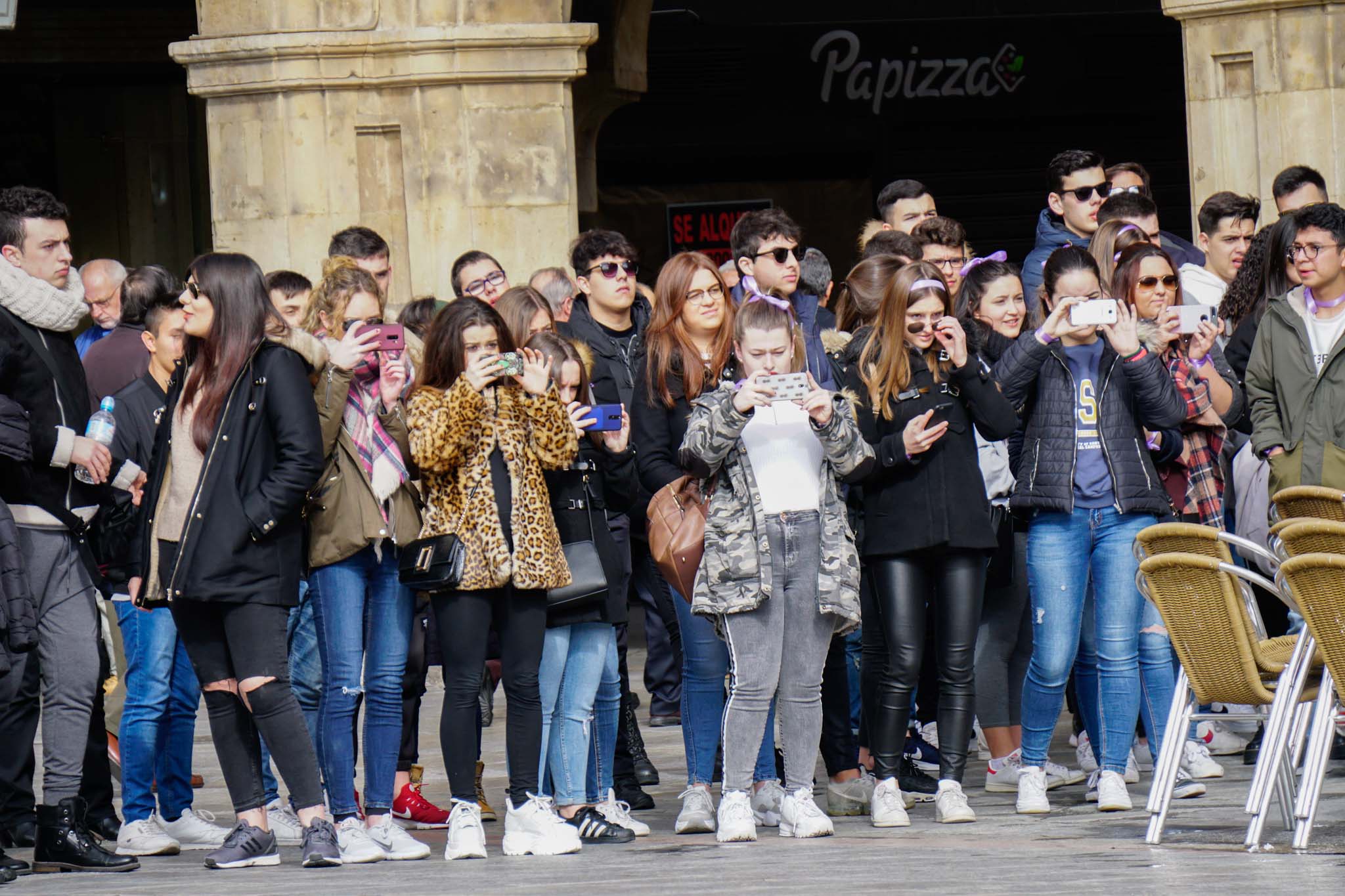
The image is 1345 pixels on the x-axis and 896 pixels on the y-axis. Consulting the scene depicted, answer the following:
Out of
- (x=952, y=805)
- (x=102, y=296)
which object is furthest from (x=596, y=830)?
(x=102, y=296)

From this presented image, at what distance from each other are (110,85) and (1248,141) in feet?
34.8

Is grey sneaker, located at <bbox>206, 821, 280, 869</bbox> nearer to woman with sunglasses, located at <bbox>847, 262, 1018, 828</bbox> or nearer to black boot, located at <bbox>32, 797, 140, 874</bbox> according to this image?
black boot, located at <bbox>32, 797, 140, 874</bbox>

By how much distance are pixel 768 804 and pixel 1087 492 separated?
1543 millimetres

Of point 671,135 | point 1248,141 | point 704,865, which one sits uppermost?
point 671,135

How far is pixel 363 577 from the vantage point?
7344 mm

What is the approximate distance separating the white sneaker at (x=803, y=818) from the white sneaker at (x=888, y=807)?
230 millimetres

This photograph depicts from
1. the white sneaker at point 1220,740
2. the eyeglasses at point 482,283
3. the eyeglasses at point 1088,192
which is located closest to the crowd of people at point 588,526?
the white sneaker at point 1220,740

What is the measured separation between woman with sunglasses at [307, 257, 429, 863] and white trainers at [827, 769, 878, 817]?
1.55 meters

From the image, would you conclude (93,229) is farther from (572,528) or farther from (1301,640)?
(1301,640)

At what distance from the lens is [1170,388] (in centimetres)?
783

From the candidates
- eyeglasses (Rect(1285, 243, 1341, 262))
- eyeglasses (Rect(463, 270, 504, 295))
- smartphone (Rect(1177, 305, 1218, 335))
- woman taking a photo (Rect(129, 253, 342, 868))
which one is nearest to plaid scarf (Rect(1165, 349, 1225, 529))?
smartphone (Rect(1177, 305, 1218, 335))

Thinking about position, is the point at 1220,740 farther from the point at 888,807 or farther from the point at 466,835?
the point at 466,835

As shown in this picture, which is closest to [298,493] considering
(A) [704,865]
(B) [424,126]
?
(A) [704,865]

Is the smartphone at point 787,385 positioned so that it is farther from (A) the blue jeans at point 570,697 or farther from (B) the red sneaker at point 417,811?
(B) the red sneaker at point 417,811
